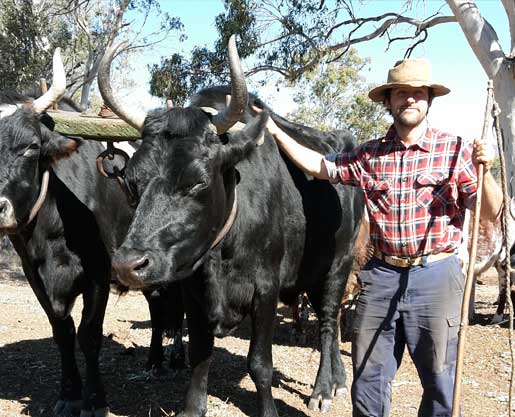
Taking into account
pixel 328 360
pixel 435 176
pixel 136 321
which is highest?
pixel 435 176

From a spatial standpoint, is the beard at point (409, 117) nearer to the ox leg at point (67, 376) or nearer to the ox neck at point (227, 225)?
the ox neck at point (227, 225)

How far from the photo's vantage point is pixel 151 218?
11.4ft

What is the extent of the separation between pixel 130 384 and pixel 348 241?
94.6 inches

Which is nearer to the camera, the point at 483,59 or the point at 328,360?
the point at 328,360

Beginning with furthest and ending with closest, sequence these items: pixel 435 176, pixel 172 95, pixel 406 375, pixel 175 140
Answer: pixel 172 95 < pixel 406 375 < pixel 175 140 < pixel 435 176

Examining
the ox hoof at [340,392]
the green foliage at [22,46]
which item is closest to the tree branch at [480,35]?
the ox hoof at [340,392]

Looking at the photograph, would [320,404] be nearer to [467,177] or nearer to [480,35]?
[467,177]

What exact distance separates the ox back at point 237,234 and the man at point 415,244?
906 mm

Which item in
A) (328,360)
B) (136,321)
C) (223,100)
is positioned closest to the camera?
(223,100)

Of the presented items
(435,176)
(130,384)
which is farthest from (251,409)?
(435,176)

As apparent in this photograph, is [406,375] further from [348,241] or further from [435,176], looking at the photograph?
[435,176]

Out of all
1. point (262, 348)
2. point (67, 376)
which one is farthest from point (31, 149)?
point (262, 348)

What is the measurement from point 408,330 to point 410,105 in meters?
1.26

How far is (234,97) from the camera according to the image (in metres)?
3.77
